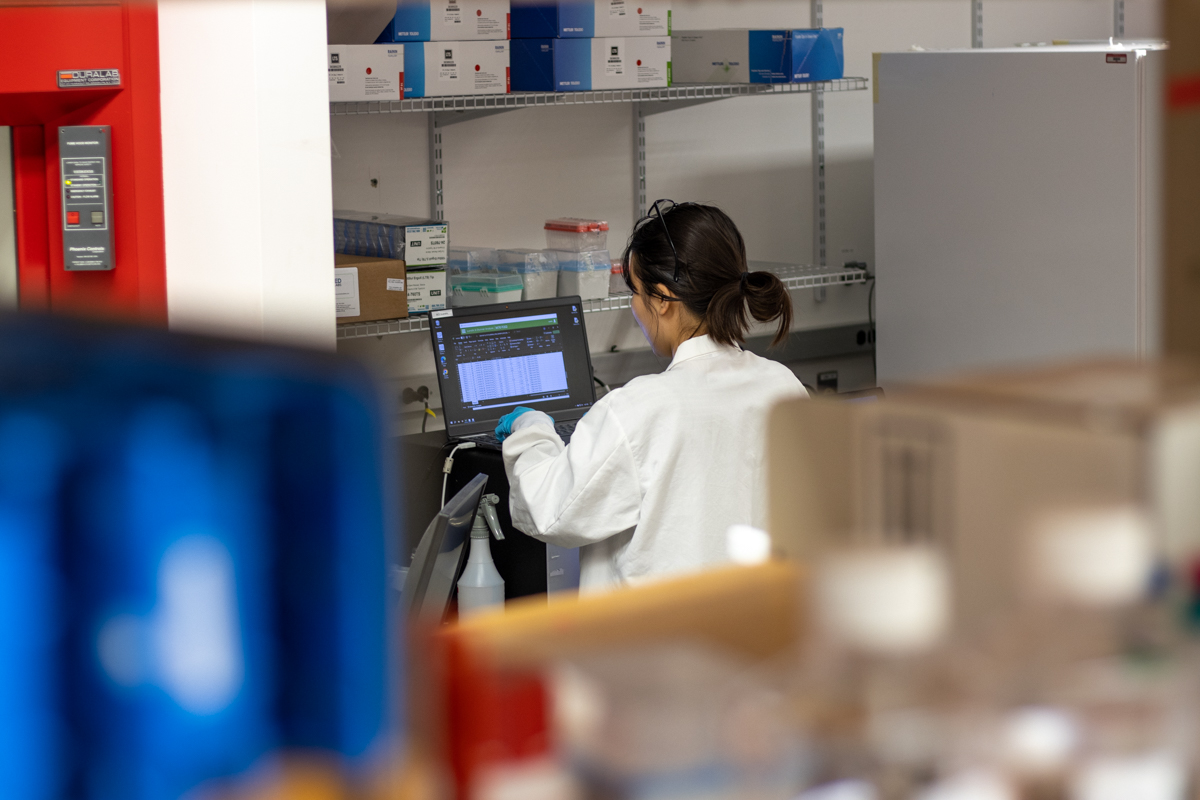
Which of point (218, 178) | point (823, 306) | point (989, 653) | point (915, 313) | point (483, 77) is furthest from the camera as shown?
point (823, 306)

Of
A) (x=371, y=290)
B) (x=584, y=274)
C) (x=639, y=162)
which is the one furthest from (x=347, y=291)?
(x=639, y=162)

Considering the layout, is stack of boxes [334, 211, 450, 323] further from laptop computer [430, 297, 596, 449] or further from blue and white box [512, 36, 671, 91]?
blue and white box [512, 36, 671, 91]

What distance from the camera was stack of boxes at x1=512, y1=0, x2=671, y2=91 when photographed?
A: 3287mm

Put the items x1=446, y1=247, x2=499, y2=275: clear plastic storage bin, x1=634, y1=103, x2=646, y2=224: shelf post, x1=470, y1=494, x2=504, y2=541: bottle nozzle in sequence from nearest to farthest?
x1=470, y1=494, x2=504, y2=541: bottle nozzle → x1=446, y1=247, x2=499, y2=275: clear plastic storage bin → x1=634, y1=103, x2=646, y2=224: shelf post

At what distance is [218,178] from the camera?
2.13 meters

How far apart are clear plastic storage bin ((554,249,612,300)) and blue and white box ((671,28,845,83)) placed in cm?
65

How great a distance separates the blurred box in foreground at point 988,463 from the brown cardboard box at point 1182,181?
0.09 ft

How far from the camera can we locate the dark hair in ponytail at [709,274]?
225 cm

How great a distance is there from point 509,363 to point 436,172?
734 millimetres

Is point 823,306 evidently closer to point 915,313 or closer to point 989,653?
point 915,313

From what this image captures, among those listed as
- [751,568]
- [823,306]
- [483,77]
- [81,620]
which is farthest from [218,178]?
[823,306]

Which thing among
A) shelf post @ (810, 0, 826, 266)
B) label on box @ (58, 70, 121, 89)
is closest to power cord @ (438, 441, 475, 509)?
label on box @ (58, 70, 121, 89)

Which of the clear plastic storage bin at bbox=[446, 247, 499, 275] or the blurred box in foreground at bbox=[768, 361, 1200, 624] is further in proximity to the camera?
the clear plastic storage bin at bbox=[446, 247, 499, 275]

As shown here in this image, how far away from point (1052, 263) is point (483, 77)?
165 cm
